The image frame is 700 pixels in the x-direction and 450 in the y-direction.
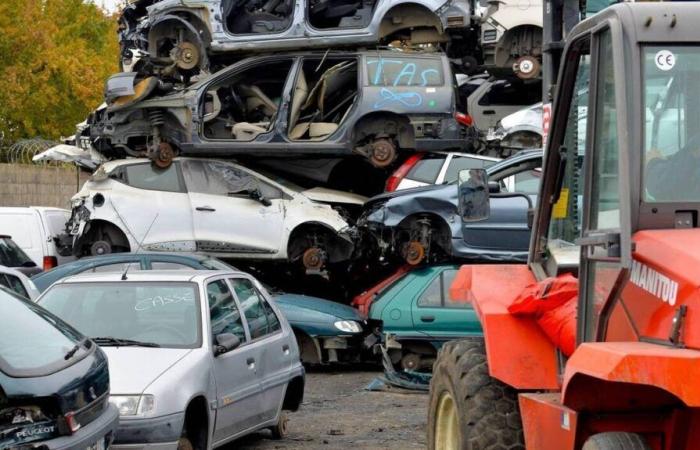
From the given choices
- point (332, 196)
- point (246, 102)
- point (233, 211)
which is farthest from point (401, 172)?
point (246, 102)

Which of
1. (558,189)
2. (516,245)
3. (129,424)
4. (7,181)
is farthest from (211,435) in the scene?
(7,181)

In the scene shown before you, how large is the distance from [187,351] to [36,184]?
2084cm

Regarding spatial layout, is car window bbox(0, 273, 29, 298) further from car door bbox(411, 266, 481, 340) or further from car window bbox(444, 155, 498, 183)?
car window bbox(444, 155, 498, 183)

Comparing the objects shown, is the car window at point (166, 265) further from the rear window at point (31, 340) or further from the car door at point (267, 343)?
the rear window at point (31, 340)

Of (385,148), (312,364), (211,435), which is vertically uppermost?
(385,148)

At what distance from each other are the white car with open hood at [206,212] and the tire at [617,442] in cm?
1219

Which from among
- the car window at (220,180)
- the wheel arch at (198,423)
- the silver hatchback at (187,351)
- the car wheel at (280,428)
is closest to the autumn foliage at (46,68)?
the car window at (220,180)

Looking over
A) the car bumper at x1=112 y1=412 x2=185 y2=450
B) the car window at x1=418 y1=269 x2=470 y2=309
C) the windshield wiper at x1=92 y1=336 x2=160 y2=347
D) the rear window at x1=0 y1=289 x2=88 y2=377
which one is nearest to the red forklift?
the rear window at x1=0 y1=289 x2=88 y2=377

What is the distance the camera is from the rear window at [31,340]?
5.79m

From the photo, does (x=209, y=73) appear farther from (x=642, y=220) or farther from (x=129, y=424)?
(x=642, y=220)

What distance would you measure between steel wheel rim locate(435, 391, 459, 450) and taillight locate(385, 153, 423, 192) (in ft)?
32.6

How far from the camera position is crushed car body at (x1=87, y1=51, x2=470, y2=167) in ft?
54.4

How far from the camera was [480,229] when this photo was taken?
1507 cm

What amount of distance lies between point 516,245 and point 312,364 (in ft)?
9.01
